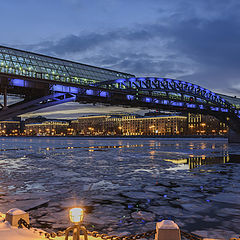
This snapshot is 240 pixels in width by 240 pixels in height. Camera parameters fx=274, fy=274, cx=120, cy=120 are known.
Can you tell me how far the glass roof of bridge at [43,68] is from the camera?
114 ft

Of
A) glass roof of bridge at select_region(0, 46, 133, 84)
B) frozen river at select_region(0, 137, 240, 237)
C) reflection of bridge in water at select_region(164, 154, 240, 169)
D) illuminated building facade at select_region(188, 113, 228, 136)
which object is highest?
glass roof of bridge at select_region(0, 46, 133, 84)

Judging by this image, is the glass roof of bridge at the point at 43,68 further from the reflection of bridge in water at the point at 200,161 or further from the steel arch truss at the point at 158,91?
the reflection of bridge in water at the point at 200,161

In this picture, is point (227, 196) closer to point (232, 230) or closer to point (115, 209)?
point (232, 230)

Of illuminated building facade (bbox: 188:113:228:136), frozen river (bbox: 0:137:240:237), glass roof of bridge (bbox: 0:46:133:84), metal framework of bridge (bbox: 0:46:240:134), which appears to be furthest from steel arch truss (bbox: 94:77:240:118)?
illuminated building facade (bbox: 188:113:228:136)

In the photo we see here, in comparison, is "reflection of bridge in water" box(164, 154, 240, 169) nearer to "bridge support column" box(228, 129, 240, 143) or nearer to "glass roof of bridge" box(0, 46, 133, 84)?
"glass roof of bridge" box(0, 46, 133, 84)

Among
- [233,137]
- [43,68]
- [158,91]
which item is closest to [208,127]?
[233,137]

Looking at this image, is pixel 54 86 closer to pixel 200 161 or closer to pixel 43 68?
pixel 43 68

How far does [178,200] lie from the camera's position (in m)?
8.30

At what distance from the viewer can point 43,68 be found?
128ft

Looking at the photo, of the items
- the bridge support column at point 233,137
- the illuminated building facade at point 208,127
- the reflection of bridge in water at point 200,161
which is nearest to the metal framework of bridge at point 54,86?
the bridge support column at point 233,137

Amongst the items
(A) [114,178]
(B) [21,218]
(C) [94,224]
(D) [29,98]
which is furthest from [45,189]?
(D) [29,98]

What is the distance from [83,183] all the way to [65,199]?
2.81m

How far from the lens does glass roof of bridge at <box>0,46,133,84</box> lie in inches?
1367

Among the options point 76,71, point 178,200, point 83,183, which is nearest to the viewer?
point 178,200
